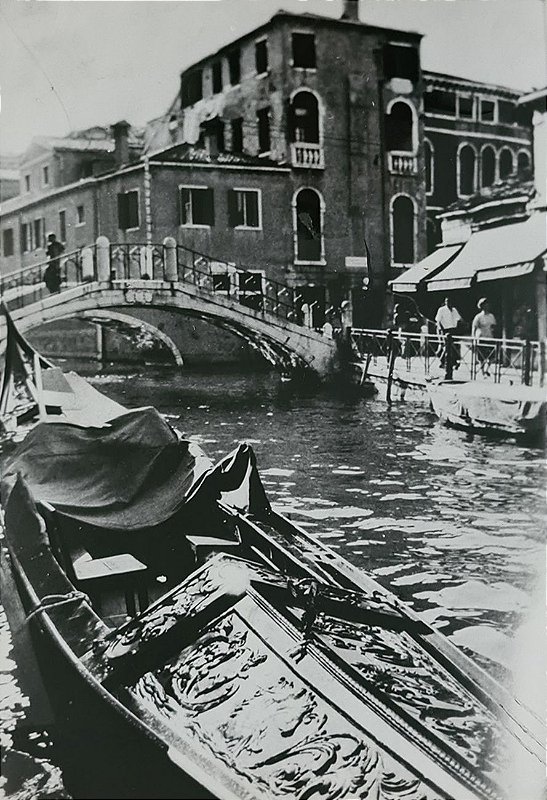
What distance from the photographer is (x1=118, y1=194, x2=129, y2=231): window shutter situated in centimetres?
197

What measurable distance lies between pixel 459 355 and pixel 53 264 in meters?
1.05

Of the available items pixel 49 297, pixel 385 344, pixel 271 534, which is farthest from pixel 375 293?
Result: pixel 49 297

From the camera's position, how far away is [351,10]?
6.48ft

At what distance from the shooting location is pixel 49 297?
197 cm

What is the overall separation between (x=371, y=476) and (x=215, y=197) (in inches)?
31.3

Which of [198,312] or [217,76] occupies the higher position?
[217,76]

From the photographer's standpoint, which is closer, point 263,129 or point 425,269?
point 263,129

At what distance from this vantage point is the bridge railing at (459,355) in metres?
2.13

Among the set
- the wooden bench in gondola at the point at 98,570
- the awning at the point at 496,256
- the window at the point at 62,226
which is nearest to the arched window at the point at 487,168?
the awning at the point at 496,256

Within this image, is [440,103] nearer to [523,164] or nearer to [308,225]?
[523,164]

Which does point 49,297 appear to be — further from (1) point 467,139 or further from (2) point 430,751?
(2) point 430,751

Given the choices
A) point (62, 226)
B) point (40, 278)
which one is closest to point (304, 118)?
point (62, 226)

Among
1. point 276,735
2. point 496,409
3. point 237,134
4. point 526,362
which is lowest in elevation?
point 276,735

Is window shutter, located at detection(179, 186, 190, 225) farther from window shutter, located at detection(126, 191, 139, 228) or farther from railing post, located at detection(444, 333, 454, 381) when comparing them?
railing post, located at detection(444, 333, 454, 381)
